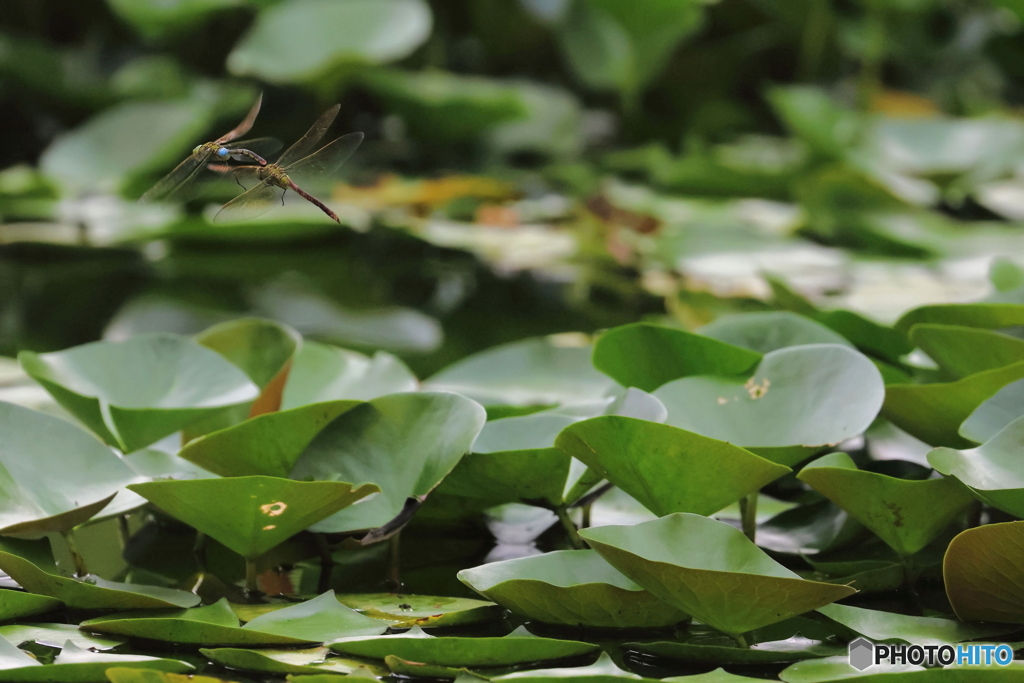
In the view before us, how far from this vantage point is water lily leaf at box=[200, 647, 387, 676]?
0.47 meters

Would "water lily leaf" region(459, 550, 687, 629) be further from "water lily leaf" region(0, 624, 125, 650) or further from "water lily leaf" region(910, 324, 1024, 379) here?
"water lily leaf" region(910, 324, 1024, 379)

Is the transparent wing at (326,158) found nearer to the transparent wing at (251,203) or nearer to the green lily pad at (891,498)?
the transparent wing at (251,203)

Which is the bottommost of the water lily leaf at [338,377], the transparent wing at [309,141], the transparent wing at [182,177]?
the water lily leaf at [338,377]

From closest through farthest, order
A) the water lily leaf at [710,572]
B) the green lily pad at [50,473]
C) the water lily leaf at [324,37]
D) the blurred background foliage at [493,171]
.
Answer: the water lily leaf at [710,572] < the green lily pad at [50,473] < the blurred background foliage at [493,171] < the water lily leaf at [324,37]

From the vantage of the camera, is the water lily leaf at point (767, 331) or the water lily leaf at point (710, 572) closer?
the water lily leaf at point (710, 572)

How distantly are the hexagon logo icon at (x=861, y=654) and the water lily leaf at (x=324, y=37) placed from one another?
6.84 ft

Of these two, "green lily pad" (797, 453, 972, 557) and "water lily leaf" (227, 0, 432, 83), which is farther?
"water lily leaf" (227, 0, 432, 83)

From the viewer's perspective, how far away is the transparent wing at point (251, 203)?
0.68m

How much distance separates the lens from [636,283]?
171 centimetres

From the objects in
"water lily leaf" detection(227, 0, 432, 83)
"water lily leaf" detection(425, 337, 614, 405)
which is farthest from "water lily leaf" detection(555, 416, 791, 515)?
"water lily leaf" detection(227, 0, 432, 83)

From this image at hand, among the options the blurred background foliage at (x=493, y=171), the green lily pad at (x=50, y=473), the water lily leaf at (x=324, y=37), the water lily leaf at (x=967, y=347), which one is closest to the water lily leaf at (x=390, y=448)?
the green lily pad at (x=50, y=473)

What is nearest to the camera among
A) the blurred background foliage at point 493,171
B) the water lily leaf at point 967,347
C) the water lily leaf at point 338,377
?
the water lily leaf at point 967,347

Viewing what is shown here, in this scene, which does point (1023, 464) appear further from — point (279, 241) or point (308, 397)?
Result: point (279, 241)

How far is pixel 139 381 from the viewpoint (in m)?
0.72
